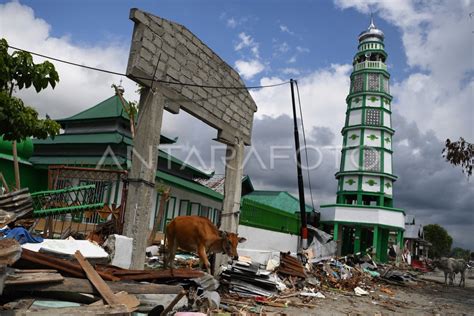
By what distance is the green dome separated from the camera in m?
19.5

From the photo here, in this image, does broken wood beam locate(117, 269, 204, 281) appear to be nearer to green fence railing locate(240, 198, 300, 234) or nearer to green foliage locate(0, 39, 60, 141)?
green foliage locate(0, 39, 60, 141)

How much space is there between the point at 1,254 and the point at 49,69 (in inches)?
126

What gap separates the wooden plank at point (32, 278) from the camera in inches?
181

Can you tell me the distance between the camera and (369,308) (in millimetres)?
10023

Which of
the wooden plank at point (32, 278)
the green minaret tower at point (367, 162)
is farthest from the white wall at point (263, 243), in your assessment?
the green minaret tower at point (367, 162)

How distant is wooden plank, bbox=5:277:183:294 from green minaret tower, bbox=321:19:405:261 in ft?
96.3

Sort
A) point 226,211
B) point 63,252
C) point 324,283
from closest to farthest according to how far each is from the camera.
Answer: point 63,252, point 226,211, point 324,283

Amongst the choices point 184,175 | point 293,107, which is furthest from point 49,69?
point 184,175

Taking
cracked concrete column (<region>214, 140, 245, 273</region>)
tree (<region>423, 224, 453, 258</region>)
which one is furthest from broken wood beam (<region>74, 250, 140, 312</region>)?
tree (<region>423, 224, 453, 258</region>)

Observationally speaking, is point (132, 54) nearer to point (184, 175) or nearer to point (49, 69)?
point (49, 69)

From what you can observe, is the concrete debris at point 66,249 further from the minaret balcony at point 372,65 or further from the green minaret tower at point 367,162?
the minaret balcony at point 372,65

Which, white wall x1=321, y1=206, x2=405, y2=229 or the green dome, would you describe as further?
white wall x1=321, y1=206, x2=405, y2=229

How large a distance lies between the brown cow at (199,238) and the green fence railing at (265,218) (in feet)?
20.4

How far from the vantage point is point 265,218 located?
692 inches
